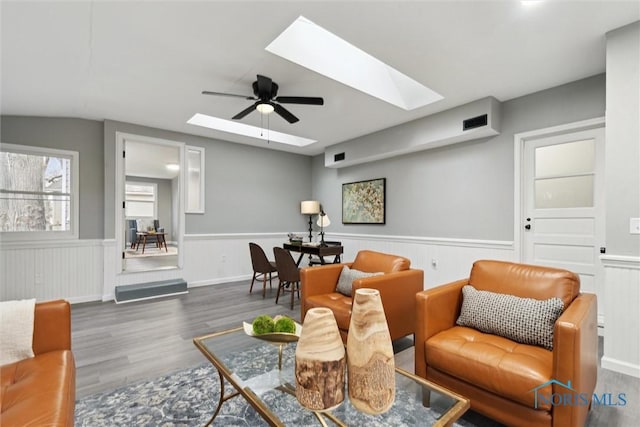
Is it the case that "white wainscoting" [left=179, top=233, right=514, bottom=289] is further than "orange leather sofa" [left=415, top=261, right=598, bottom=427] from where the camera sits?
Yes

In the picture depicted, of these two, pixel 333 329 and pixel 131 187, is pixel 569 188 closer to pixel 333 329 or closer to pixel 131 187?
pixel 333 329

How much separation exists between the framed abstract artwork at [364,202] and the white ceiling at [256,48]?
176 cm

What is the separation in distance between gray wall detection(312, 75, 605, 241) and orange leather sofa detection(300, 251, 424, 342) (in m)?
1.64

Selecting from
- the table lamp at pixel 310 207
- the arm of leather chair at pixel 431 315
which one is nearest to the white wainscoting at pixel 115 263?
the table lamp at pixel 310 207

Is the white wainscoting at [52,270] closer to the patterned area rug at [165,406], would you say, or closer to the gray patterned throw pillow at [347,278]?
the patterned area rug at [165,406]

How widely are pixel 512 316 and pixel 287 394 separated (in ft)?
4.52

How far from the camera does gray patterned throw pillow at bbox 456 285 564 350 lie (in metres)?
1.65

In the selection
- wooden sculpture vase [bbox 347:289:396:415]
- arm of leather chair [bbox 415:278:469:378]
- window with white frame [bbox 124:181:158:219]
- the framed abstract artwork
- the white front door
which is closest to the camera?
wooden sculpture vase [bbox 347:289:396:415]

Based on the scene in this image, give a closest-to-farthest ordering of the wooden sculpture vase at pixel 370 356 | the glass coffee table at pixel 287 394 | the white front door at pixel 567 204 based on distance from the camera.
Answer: the wooden sculpture vase at pixel 370 356 < the glass coffee table at pixel 287 394 < the white front door at pixel 567 204

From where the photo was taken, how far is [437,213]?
428cm

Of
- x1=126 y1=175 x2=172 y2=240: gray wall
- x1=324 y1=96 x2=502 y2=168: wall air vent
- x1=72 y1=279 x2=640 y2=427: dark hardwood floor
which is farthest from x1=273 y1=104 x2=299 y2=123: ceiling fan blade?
x1=126 y1=175 x2=172 y2=240: gray wall

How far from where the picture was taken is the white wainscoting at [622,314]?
215 centimetres

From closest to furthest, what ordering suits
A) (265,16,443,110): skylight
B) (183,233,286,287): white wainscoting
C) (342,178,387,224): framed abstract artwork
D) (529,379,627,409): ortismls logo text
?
(529,379,627,409): ortismls logo text
(265,16,443,110): skylight
(183,233,286,287): white wainscoting
(342,178,387,224): framed abstract artwork

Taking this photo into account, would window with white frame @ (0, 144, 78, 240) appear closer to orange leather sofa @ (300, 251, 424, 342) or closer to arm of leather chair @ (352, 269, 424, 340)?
orange leather sofa @ (300, 251, 424, 342)
